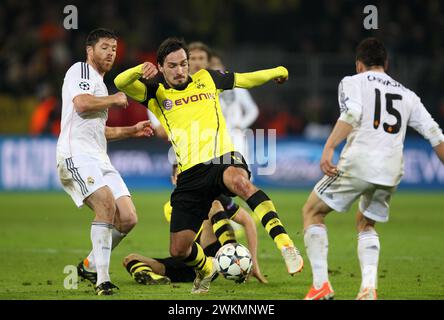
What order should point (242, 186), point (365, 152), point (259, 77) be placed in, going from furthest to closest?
point (259, 77) < point (242, 186) < point (365, 152)

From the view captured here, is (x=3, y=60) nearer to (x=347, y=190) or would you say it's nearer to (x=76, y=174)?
(x=76, y=174)

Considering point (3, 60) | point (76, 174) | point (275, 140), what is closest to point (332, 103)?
point (275, 140)

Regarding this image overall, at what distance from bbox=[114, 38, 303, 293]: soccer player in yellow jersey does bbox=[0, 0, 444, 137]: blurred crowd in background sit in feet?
37.2

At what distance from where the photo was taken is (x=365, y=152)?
6605mm

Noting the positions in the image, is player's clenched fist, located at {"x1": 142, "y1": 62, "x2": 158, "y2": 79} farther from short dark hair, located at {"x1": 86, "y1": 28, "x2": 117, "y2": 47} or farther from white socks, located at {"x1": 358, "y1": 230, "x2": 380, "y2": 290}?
white socks, located at {"x1": 358, "y1": 230, "x2": 380, "y2": 290}

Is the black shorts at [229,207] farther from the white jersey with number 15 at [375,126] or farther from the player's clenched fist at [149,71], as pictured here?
the white jersey with number 15 at [375,126]

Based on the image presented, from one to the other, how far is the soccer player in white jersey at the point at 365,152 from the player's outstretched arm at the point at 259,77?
118 centimetres

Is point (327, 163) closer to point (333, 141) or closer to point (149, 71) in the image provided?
point (333, 141)

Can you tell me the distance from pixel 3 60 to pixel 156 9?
179 inches

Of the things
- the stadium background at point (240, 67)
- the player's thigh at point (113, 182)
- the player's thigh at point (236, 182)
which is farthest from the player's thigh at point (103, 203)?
the stadium background at point (240, 67)

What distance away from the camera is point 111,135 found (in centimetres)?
841

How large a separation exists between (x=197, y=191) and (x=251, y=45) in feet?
50.2

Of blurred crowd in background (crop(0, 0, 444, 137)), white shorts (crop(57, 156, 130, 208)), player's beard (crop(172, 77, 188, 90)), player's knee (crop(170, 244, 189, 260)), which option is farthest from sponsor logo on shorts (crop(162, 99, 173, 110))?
blurred crowd in background (crop(0, 0, 444, 137))

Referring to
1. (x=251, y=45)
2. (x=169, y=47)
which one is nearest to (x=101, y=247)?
(x=169, y=47)
